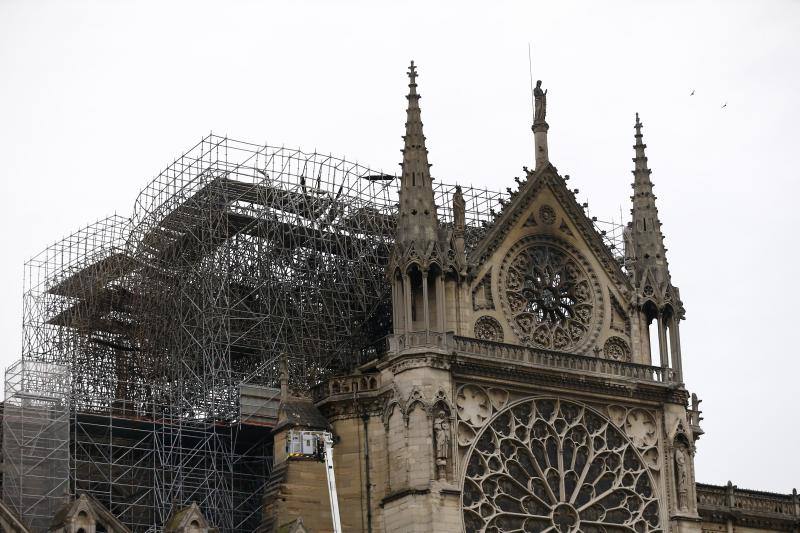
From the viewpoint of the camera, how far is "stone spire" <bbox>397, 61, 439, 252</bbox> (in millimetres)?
54500

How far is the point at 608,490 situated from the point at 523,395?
3.95 meters

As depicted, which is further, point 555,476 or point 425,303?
point 555,476

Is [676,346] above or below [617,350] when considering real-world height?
above

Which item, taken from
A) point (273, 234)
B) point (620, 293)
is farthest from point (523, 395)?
point (273, 234)

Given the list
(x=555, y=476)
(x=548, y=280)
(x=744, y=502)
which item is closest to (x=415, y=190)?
(x=548, y=280)

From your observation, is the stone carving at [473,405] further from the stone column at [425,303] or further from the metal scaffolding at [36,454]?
the metal scaffolding at [36,454]

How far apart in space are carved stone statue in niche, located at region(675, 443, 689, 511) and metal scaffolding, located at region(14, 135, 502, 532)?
30.8 feet

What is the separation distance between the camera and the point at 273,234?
60469 mm

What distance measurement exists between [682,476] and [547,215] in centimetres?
911

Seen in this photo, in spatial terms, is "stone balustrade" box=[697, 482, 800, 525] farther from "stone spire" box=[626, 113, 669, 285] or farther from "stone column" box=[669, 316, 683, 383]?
"stone spire" box=[626, 113, 669, 285]

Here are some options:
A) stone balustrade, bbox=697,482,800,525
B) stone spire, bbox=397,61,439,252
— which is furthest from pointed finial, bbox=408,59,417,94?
stone balustrade, bbox=697,482,800,525

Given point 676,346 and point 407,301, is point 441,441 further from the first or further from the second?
point 676,346

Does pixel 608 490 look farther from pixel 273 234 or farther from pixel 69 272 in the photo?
pixel 69 272

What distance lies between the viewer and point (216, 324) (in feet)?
192
